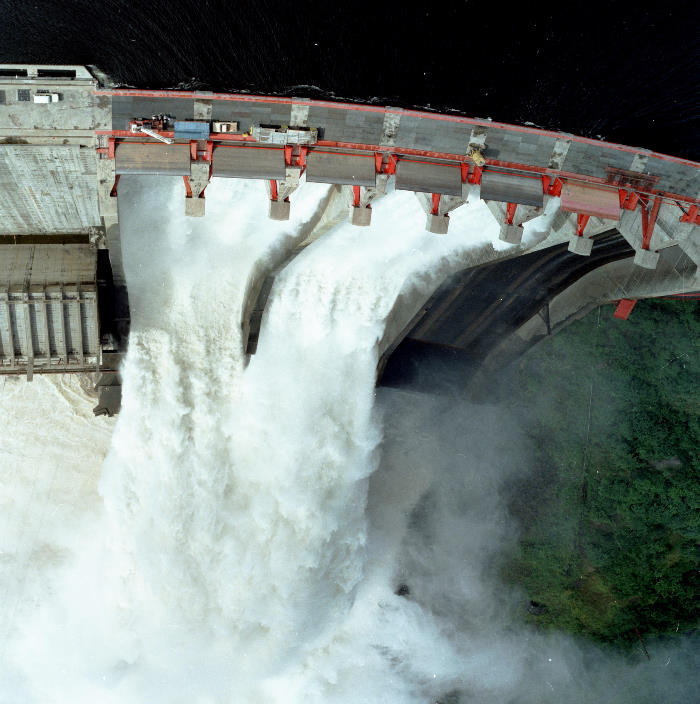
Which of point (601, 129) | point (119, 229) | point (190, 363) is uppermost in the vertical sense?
point (601, 129)

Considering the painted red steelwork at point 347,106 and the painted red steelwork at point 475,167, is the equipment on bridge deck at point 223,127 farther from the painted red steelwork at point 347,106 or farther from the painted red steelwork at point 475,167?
the painted red steelwork at point 347,106

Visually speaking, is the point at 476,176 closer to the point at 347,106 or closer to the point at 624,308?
the point at 347,106

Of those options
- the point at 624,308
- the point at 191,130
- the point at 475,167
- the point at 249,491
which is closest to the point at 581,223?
the point at 475,167

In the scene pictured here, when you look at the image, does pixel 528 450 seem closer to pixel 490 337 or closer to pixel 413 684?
pixel 490 337

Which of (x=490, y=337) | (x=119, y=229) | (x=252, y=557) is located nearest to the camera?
(x=119, y=229)

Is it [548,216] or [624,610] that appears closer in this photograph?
[548,216]

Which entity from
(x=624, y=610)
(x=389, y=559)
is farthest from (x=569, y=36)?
(x=624, y=610)

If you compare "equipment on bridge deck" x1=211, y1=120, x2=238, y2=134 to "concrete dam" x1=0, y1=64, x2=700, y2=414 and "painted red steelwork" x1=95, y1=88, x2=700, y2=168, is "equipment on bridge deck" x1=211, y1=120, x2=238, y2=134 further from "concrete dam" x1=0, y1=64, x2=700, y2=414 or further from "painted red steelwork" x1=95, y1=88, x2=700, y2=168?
"painted red steelwork" x1=95, y1=88, x2=700, y2=168
